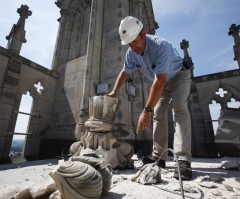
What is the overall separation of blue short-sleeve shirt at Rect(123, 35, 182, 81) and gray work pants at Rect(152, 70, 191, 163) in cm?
18

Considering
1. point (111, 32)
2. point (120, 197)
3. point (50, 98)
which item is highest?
point (111, 32)

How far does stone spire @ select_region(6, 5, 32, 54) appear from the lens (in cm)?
511

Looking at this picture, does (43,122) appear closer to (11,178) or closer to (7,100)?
(7,100)

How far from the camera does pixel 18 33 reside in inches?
211

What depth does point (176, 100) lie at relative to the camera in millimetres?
2295

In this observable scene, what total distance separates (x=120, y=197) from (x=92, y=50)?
5107 mm

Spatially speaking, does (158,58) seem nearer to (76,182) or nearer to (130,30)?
(130,30)

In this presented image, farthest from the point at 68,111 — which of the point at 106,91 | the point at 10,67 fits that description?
the point at 10,67

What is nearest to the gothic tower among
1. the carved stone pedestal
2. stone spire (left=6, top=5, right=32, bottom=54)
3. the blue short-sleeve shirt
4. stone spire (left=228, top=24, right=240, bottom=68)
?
stone spire (left=6, top=5, right=32, bottom=54)

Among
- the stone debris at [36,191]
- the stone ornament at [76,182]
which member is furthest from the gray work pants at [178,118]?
the stone debris at [36,191]

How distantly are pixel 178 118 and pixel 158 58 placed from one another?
0.86 meters

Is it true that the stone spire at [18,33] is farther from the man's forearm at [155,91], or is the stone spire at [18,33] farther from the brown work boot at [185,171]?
the brown work boot at [185,171]

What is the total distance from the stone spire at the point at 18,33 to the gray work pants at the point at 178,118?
189 inches

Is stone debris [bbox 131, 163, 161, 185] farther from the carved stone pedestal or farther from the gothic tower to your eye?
the gothic tower
